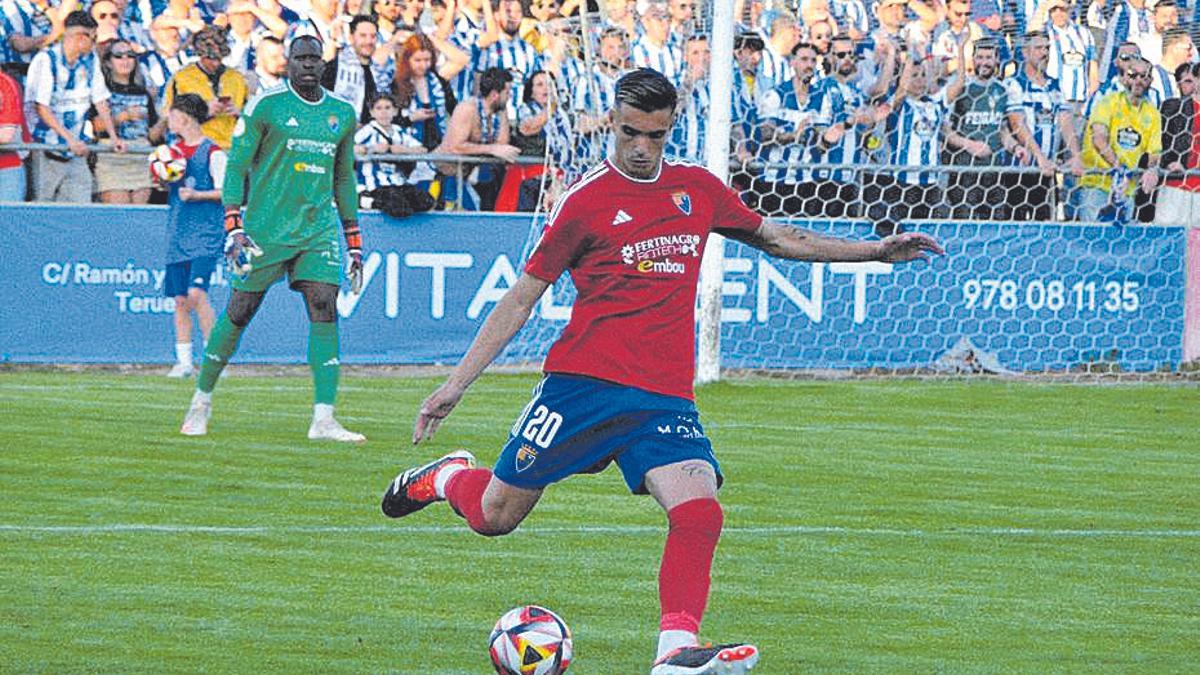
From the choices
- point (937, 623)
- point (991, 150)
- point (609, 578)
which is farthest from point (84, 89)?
point (937, 623)

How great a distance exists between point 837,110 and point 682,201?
13.1 m

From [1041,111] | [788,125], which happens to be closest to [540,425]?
[788,125]

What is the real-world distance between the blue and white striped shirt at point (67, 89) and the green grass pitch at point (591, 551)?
3.88m

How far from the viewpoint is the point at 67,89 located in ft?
60.4

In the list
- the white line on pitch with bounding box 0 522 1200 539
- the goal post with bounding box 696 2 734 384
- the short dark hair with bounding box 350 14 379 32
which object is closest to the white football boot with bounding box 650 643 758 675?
the white line on pitch with bounding box 0 522 1200 539

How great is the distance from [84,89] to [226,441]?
6384 millimetres

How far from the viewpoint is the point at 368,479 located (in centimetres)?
1126

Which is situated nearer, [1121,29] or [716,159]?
[716,159]

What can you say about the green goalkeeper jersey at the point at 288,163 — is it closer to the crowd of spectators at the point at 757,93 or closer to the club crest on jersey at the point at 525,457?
the crowd of spectators at the point at 757,93

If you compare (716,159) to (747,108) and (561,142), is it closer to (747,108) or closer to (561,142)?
(747,108)

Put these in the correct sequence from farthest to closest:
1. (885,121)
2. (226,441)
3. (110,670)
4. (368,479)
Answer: (885,121) → (226,441) → (368,479) → (110,670)

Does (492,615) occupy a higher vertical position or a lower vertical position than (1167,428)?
higher

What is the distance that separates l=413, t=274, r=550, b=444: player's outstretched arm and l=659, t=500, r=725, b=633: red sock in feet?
2.32

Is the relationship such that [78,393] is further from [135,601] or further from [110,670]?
[110,670]
